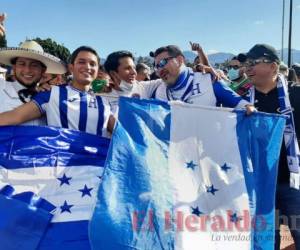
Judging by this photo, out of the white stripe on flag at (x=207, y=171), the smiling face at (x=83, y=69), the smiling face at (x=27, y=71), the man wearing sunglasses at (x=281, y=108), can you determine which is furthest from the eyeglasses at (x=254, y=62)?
the smiling face at (x=27, y=71)

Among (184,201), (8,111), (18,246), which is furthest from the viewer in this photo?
(8,111)

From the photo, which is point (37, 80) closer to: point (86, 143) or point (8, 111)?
point (8, 111)

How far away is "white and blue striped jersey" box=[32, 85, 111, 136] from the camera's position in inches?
124

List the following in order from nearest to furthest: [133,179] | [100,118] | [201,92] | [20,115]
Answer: [133,179]
[20,115]
[100,118]
[201,92]

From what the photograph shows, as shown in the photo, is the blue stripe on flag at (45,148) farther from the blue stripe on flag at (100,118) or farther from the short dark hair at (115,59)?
the short dark hair at (115,59)

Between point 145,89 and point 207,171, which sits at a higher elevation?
point 145,89

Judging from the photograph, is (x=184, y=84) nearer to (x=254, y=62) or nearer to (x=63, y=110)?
(x=254, y=62)

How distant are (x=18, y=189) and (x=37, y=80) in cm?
139

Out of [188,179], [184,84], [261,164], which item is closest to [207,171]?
[188,179]

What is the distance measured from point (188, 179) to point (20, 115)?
1430 millimetres

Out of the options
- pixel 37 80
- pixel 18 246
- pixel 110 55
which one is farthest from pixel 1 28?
pixel 18 246

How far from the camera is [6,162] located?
9.32 ft

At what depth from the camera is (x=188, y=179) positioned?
119 inches

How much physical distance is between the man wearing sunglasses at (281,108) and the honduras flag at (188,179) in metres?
0.19
